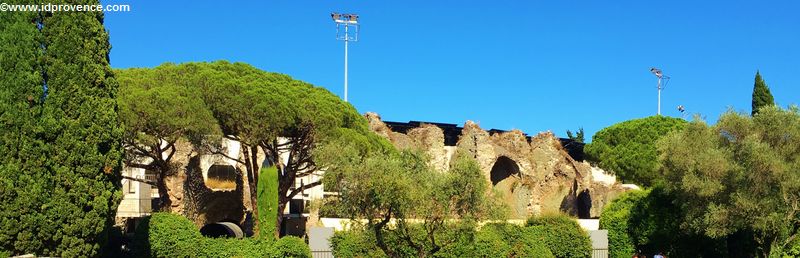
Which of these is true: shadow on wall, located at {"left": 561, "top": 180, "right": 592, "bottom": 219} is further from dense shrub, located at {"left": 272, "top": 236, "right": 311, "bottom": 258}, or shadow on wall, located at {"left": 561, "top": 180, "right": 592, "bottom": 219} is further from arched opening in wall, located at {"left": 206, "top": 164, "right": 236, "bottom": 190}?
dense shrub, located at {"left": 272, "top": 236, "right": 311, "bottom": 258}

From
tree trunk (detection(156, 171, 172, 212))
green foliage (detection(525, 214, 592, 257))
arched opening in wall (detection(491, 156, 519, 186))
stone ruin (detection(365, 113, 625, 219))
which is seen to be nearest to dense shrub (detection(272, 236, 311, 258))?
tree trunk (detection(156, 171, 172, 212))

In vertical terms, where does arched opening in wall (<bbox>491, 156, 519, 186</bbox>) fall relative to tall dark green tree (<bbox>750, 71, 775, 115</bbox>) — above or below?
below

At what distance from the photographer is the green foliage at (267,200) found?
22922mm

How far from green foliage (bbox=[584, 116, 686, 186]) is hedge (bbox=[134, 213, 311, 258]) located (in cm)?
2328

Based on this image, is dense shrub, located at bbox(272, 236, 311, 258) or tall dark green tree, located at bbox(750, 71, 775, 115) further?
tall dark green tree, located at bbox(750, 71, 775, 115)

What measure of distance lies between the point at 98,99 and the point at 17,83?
1.56 metres

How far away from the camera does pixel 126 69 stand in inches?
1042

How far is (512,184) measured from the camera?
138 feet

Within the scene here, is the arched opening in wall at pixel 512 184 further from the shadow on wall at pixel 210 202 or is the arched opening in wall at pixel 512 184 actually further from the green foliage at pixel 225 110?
the green foliage at pixel 225 110

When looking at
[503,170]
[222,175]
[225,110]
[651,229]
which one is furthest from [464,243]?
[503,170]

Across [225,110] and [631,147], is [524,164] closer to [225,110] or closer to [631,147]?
[631,147]

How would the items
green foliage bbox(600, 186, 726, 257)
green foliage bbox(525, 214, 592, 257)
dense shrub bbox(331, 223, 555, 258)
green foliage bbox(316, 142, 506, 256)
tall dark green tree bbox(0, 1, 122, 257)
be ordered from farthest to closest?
1. green foliage bbox(600, 186, 726, 257)
2. green foliage bbox(525, 214, 592, 257)
3. dense shrub bbox(331, 223, 555, 258)
4. green foliage bbox(316, 142, 506, 256)
5. tall dark green tree bbox(0, 1, 122, 257)

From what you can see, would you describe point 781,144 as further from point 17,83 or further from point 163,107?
point 17,83

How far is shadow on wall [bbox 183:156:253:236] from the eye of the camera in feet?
102
